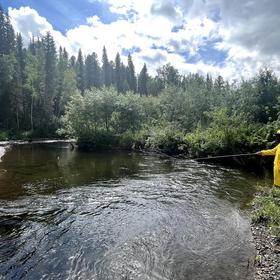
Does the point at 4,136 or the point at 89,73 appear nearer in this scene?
the point at 4,136

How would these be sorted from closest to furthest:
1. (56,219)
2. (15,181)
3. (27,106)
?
(56,219)
(15,181)
(27,106)

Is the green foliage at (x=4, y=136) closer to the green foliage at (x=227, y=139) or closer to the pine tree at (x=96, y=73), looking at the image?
the green foliage at (x=227, y=139)

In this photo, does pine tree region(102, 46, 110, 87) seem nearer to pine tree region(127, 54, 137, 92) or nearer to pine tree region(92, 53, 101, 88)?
pine tree region(92, 53, 101, 88)

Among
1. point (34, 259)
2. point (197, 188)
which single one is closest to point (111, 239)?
point (34, 259)

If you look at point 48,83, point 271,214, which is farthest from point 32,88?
point 271,214

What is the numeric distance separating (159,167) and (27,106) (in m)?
49.0

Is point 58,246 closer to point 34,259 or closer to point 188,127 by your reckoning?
point 34,259

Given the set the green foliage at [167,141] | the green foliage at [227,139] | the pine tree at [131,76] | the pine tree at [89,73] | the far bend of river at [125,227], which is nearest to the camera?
the far bend of river at [125,227]

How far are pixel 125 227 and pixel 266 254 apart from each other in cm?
459

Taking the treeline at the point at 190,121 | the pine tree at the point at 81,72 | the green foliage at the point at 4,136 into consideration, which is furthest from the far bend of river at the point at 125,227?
the pine tree at the point at 81,72

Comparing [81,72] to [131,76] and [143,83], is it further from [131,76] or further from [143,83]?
[143,83]

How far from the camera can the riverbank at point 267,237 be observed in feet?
21.8

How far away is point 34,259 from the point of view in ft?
24.1

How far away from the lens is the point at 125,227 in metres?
9.70
